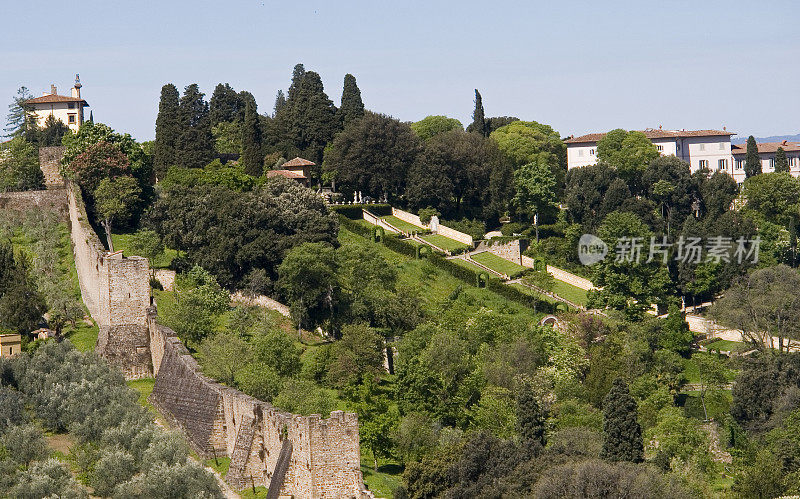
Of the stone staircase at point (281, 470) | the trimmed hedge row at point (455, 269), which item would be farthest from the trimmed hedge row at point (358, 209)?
the stone staircase at point (281, 470)

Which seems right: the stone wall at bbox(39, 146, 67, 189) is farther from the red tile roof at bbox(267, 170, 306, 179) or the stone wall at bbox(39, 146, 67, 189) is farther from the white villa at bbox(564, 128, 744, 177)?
the white villa at bbox(564, 128, 744, 177)

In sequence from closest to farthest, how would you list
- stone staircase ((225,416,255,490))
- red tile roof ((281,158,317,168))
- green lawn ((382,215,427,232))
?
stone staircase ((225,416,255,490)) → green lawn ((382,215,427,232)) → red tile roof ((281,158,317,168))

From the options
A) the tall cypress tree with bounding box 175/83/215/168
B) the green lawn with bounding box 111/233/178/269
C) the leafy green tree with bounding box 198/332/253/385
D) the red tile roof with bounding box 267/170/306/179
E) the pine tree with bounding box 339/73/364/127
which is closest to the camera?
the leafy green tree with bounding box 198/332/253/385

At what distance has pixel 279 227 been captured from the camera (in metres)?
65.9

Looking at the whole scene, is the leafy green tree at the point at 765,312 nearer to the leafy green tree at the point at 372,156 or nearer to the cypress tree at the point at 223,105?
the leafy green tree at the point at 372,156

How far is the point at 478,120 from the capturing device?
Result: 343 feet

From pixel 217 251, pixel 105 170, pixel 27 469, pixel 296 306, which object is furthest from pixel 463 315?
pixel 27 469

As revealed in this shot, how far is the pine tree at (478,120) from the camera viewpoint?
341 ft

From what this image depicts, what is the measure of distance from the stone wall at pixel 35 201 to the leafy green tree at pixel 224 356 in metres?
19.5

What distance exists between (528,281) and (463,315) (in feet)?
45.9

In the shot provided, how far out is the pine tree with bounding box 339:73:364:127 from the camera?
3629 inches

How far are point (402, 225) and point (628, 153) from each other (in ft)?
78.3

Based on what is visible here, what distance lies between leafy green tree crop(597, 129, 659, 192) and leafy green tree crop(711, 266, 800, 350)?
25.5m

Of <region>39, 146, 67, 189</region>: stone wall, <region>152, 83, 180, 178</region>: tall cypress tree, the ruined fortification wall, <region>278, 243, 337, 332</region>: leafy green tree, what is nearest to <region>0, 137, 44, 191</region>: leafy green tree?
<region>39, 146, 67, 189</region>: stone wall
